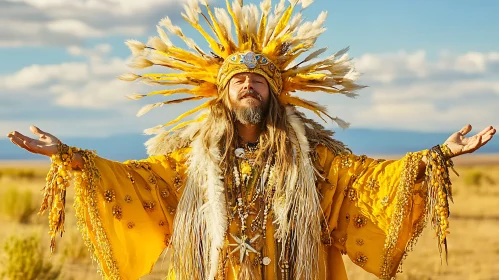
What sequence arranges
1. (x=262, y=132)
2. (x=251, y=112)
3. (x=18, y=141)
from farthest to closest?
(x=262, y=132), (x=251, y=112), (x=18, y=141)

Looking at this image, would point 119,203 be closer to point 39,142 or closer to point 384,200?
point 39,142

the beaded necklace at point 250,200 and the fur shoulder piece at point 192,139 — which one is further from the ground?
the fur shoulder piece at point 192,139

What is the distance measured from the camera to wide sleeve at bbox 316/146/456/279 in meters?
4.46

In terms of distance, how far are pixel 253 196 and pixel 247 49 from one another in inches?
41.0

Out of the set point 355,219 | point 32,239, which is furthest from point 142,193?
point 32,239

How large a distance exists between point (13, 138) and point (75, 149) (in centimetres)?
40

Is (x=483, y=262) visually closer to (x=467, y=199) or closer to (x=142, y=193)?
(x=142, y=193)

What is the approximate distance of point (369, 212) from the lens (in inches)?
179

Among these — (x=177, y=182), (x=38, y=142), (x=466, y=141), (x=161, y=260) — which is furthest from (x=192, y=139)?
(x=161, y=260)

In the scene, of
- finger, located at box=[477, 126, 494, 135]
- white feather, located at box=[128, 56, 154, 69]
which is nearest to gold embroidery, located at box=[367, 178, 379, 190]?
finger, located at box=[477, 126, 494, 135]

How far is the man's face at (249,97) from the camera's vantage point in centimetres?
457

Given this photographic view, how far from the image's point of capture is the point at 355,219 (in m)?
4.57

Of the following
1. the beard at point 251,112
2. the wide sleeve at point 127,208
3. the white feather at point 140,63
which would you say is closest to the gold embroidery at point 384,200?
the beard at point 251,112

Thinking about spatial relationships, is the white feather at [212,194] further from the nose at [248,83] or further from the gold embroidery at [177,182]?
the nose at [248,83]
